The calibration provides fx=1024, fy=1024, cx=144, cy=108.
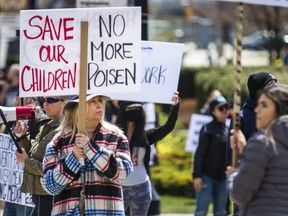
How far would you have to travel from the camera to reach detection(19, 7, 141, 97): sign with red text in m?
7.68

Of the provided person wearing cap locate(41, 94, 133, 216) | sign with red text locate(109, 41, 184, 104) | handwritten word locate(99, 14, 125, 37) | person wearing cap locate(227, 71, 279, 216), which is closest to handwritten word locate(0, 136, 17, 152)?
sign with red text locate(109, 41, 184, 104)

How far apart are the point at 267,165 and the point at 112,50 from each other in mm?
2295

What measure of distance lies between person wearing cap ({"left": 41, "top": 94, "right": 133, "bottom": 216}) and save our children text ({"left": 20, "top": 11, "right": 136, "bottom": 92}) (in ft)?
2.44

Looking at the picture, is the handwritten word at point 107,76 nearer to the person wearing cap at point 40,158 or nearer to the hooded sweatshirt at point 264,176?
the person wearing cap at point 40,158

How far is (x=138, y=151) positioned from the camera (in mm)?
9188

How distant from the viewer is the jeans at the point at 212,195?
36.7 ft

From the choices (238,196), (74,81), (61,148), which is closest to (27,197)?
(74,81)

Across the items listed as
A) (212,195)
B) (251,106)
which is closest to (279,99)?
(251,106)

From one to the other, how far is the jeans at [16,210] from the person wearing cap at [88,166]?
2191 millimetres

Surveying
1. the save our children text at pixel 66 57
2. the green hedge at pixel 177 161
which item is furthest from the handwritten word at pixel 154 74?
the green hedge at pixel 177 161

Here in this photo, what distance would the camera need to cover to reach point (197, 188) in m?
11.0

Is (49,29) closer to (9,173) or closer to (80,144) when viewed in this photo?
(80,144)

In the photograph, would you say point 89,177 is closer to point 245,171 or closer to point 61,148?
point 61,148

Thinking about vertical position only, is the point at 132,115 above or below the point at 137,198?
above
